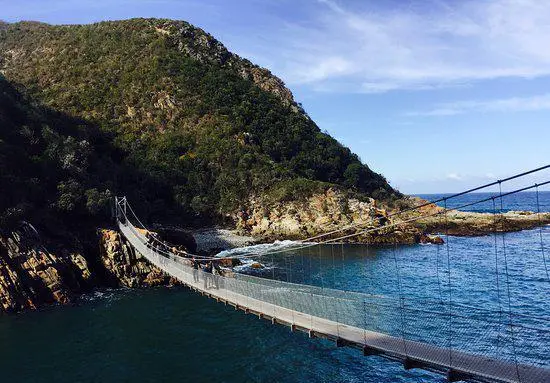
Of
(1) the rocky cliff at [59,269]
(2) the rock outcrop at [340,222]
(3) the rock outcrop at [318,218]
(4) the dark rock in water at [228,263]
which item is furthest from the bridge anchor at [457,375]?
(3) the rock outcrop at [318,218]

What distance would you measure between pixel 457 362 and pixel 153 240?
1974 centimetres

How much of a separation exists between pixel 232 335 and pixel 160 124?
36564 mm

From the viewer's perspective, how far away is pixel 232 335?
1677 cm

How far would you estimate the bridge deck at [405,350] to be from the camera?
8391 millimetres

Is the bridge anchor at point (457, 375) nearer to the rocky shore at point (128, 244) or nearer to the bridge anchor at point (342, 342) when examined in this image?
the bridge anchor at point (342, 342)

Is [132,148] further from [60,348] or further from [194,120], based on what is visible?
[60,348]

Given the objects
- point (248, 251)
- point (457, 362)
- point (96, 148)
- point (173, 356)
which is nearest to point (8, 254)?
point (173, 356)

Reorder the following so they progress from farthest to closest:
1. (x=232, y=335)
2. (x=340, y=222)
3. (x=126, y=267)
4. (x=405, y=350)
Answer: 1. (x=340, y=222)
2. (x=126, y=267)
3. (x=232, y=335)
4. (x=405, y=350)

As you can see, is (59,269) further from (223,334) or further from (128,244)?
(223,334)

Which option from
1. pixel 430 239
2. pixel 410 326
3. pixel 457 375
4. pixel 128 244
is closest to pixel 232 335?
pixel 410 326

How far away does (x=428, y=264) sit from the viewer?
93.5 feet

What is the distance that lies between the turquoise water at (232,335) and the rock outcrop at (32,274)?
1065mm

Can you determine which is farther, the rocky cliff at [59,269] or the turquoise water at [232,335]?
the rocky cliff at [59,269]

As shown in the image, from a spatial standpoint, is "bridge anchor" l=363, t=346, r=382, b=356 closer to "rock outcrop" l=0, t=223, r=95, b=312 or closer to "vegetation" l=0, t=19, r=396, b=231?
"rock outcrop" l=0, t=223, r=95, b=312
